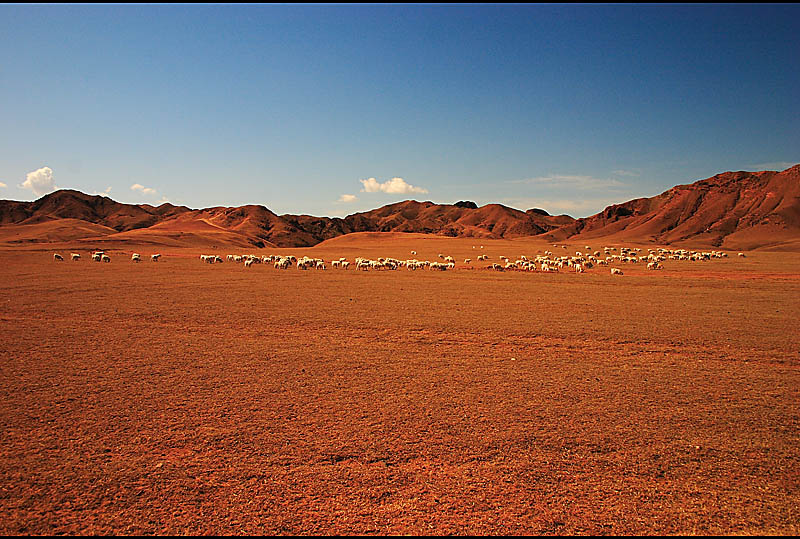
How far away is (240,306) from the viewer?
19.5 metres

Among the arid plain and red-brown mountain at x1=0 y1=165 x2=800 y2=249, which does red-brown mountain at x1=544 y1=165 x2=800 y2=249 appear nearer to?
red-brown mountain at x1=0 y1=165 x2=800 y2=249

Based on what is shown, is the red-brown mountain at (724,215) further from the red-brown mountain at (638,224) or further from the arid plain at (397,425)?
the arid plain at (397,425)

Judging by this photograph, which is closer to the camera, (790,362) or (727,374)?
(727,374)

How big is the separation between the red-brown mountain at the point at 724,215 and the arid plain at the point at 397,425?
368 feet

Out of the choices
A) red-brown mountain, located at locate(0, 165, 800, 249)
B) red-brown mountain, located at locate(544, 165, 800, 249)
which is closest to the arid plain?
red-brown mountain, located at locate(0, 165, 800, 249)

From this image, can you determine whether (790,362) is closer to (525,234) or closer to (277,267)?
(277,267)

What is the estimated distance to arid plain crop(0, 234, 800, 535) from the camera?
5305mm

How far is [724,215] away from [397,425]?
160158 millimetres

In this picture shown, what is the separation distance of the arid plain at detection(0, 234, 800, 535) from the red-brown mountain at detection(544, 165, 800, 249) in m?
112

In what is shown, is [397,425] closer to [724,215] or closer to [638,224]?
[724,215]

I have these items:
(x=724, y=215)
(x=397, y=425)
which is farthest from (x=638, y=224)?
(x=397, y=425)

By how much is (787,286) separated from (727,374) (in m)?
25.3

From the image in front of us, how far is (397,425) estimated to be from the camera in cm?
759

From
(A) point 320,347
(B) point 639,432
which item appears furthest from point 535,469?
(A) point 320,347
